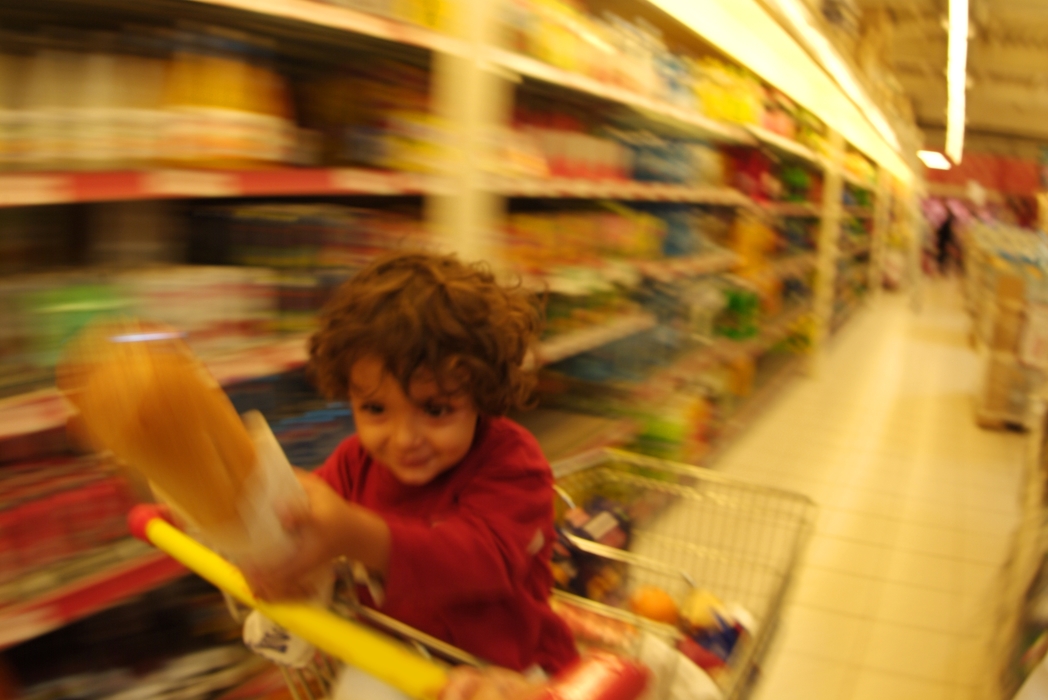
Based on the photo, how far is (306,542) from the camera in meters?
0.77

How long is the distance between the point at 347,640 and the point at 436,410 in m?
0.36

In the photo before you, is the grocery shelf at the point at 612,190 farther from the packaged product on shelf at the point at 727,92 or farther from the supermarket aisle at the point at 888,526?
the supermarket aisle at the point at 888,526

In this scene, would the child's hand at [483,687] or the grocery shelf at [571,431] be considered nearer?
the child's hand at [483,687]

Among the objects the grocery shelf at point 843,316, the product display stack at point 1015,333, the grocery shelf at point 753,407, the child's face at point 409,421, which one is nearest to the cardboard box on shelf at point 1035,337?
the product display stack at point 1015,333

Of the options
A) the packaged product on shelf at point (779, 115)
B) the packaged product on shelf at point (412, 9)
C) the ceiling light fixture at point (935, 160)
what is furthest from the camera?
the ceiling light fixture at point (935, 160)

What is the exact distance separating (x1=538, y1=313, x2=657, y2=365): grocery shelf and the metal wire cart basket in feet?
1.37

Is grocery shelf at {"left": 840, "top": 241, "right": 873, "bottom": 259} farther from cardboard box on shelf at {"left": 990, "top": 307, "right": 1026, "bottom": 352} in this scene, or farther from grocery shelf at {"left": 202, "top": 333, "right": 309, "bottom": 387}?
grocery shelf at {"left": 202, "top": 333, "right": 309, "bottom": 387}

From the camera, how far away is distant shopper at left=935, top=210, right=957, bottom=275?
18.4 m

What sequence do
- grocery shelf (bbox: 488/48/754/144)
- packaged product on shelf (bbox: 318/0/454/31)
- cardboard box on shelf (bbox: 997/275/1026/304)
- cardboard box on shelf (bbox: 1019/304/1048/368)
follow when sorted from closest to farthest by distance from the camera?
1. packaged product on shelf (bbox: 318/0/454/31)
2. grocery shelf (bbox: 488/48/754/144)
3. cardboard box on shelf (bbox: 1019/304/1048/368)
4. cardboard box on shelf (bbox: 997/275/1026/304)

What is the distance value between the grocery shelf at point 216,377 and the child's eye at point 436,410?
51 centimetres

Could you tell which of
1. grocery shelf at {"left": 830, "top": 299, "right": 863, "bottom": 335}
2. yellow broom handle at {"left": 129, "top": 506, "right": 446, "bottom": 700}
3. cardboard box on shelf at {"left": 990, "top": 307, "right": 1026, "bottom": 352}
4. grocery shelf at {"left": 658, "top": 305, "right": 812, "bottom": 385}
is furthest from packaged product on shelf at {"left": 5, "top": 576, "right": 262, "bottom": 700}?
grocery shelf at {"left": 830, "top": 299, "right": 863, "bottom": 335}

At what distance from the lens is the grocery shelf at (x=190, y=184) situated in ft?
3.89

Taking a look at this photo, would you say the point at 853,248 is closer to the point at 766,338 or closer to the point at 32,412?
the point at 766,338

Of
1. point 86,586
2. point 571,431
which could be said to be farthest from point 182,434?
point 571,431
